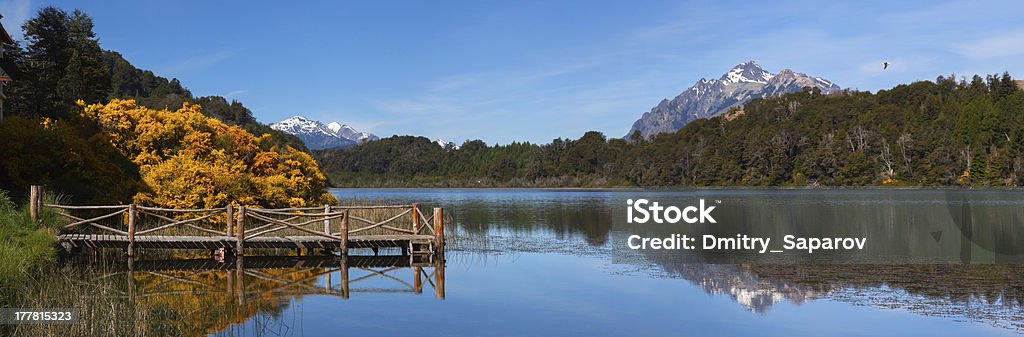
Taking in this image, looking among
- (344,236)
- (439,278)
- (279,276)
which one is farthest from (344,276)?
(344,236)

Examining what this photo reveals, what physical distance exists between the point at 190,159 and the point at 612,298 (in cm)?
1828

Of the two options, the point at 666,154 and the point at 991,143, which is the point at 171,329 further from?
the point at 666,154

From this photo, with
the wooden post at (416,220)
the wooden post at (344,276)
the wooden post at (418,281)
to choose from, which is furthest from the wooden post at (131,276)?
the wooden post at (416,220)

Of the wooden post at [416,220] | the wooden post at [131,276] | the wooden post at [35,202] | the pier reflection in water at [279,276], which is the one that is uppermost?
the wooden post at [35,202]

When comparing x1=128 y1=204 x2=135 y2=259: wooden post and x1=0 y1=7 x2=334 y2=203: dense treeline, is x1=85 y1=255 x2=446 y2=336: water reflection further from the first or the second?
x1=0 y1=7 x2=334 y2=203: dense treeline

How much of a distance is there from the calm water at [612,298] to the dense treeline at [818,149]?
106 meters

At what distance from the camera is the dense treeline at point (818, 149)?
11744 cm

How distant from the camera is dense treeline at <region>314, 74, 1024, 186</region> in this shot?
11744 cm

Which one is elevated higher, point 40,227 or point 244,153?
point 244,153

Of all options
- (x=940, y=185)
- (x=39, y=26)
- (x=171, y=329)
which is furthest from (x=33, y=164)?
(x=940, y=185)

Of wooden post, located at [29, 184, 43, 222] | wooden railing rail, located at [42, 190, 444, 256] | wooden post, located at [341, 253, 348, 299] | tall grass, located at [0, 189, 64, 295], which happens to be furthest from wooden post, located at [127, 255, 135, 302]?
wooden post, located at [341, 253, 348, 299]

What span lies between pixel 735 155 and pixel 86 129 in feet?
459

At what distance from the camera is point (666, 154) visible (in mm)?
171000

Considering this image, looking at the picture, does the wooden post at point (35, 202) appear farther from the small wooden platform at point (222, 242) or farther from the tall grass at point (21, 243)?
the small wooden platform at point (222, 242)
